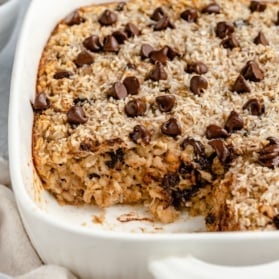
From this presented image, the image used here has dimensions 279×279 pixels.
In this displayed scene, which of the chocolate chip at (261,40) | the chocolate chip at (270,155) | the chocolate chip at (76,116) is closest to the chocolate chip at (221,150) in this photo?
the chocolate chip at (270,155)

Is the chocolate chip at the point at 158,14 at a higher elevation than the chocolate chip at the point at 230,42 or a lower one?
higher

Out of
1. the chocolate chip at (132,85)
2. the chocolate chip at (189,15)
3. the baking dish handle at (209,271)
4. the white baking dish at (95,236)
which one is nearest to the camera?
the baking dish handle at (209,271)

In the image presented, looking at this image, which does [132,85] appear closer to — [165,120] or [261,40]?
[165,120]

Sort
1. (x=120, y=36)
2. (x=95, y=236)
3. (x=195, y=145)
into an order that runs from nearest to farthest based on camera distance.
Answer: (x=95, y=236) < (x=195, y=145) < (x=120, y=36)

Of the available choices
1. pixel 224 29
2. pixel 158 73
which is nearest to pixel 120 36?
pixel 158 73

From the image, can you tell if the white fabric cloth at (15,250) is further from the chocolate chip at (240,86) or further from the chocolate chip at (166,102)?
the chocolate chip at (240,86)

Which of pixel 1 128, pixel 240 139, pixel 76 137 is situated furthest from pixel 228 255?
pixel 1 128
